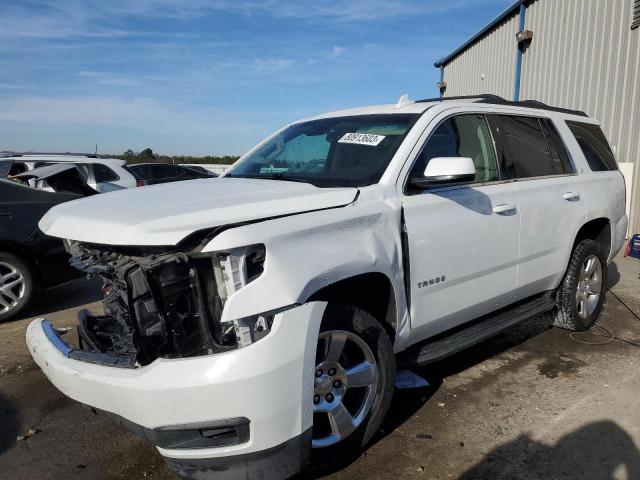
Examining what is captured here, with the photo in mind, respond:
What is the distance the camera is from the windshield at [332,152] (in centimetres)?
310

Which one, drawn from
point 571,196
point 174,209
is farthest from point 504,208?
point 174,209

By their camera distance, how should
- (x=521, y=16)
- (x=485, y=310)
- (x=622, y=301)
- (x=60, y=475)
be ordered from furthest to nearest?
(x=521, y=16)
(x=622, y=301)
(x=485, y=310)
(x=60, y=475)

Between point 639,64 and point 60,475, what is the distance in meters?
9.76

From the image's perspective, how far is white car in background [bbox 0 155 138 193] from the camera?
934 cm

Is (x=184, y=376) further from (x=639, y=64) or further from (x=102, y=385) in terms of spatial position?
(x=639, y=64)

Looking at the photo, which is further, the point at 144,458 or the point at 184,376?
the point at 144,458

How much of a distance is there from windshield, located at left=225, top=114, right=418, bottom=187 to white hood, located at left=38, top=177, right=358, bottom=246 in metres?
0.26

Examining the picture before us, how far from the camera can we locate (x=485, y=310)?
3658 millimetres

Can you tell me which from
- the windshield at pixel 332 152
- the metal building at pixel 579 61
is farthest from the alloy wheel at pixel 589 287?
the metal building at pixel 579 61

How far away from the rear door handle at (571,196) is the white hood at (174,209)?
224 centimetres

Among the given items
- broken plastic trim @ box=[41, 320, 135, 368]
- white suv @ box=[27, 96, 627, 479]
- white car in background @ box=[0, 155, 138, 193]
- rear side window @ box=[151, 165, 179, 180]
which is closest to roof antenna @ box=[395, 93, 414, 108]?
white suv @ box=[27, 96, 627, 479]

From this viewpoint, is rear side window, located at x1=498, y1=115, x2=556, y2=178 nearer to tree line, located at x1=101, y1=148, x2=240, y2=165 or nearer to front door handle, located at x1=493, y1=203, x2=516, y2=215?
front door handle, located at x1=493, y1=203, x2=516, y2=215

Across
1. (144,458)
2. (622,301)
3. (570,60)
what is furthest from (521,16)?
(144,458)

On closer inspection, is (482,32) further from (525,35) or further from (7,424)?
(7,424)
